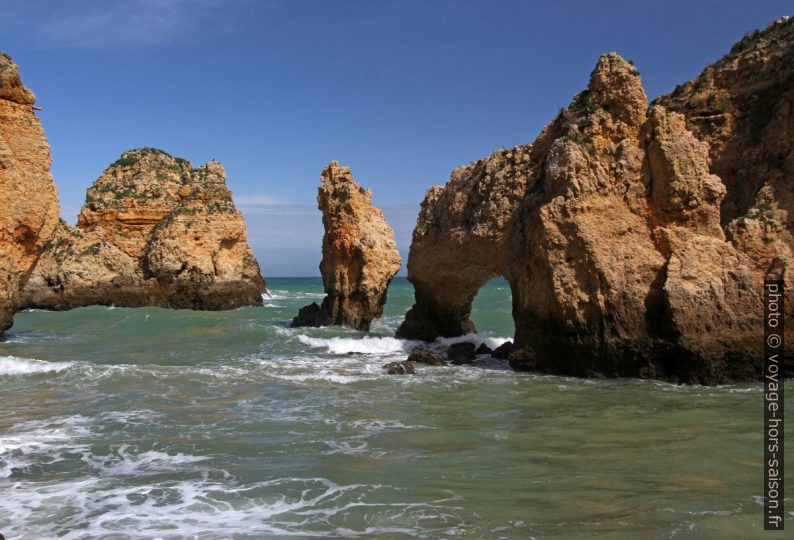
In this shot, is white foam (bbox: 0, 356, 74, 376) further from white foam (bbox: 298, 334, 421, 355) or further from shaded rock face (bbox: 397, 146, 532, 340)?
shaded rock face (bbox: 397, 146, 532, 340)

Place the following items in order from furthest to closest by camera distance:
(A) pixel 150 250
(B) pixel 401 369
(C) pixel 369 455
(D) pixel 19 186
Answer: (A) pixel 150 250
(D) pixel 19 186
(B) pixel 401 369
(C) pixel 369 455

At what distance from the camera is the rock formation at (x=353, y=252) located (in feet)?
82.3

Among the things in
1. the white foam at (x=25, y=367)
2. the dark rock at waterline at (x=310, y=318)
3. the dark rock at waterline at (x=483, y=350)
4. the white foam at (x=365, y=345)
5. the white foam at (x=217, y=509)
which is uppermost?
the dark rock at waterline at (x=310, y=318)

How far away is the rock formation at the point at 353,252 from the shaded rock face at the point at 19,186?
32.5ft

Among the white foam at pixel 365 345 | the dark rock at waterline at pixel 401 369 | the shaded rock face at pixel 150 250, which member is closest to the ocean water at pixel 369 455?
the dark rock at waterline at pixel 401 369

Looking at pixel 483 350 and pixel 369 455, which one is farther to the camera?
pixel 483 350

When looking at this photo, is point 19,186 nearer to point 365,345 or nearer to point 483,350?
point 365,345

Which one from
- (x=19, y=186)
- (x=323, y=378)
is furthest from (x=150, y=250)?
(x=323, y=378)

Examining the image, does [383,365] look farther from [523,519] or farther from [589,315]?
[523,519]

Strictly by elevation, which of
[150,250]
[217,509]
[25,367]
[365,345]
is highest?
[150,250]

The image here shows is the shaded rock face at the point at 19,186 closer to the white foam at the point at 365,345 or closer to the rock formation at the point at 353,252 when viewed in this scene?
the white foam at the point at 365,345

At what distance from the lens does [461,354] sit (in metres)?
16.0

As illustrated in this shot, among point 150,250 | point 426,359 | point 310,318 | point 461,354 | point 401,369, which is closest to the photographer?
point 401,369

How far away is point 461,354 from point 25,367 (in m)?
9.60
